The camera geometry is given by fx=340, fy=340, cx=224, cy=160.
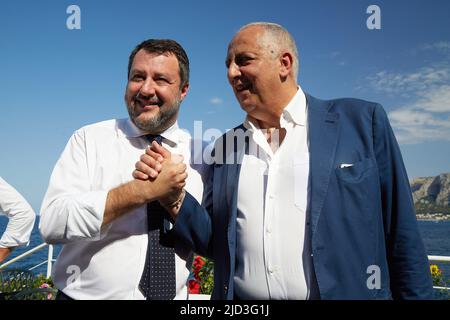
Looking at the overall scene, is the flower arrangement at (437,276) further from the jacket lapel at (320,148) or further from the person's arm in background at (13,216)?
the person's arm in background at (13,216)

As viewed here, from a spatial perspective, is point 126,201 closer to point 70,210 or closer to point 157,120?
point 70,210

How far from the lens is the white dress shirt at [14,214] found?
413 cm

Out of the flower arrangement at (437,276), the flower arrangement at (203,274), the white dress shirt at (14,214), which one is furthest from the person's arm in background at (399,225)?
the flower arrangement at (437,276)

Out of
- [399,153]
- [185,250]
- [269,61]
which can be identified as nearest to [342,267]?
[399,153]

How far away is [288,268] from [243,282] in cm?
28

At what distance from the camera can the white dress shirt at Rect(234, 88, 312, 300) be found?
72.6 inches

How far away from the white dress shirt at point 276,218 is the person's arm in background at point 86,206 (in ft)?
1.53

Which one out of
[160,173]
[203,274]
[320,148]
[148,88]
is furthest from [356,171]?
[203,274]

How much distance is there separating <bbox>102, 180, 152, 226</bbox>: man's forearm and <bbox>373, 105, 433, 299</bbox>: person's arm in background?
1315 mm

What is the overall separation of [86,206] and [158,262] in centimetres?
52

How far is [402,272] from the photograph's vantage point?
1.83 meters

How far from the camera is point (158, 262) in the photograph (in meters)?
1.97

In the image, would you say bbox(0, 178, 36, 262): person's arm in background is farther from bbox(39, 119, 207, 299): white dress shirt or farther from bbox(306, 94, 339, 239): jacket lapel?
bbox(306, 94, 339, 239): jacket lapel
